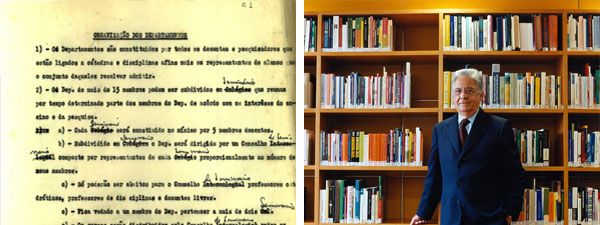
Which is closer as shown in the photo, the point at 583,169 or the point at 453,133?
the point at 453,133

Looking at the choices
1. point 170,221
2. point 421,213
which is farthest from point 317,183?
point 170,221

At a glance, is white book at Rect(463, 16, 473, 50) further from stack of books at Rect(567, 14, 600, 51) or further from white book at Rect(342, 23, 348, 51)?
white book at Rect(342, 23, 348, 51)

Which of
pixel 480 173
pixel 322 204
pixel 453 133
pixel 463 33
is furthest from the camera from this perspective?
pixel 322 204

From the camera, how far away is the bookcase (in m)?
3.88

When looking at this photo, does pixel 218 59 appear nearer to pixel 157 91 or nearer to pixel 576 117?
pixel 157 91

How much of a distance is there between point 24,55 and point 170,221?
210 millimetres

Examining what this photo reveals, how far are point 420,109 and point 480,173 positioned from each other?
2.94ft

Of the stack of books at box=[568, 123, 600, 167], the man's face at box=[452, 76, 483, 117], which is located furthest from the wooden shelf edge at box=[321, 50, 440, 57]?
the stack of books at box=[568, 123, 600, 167]

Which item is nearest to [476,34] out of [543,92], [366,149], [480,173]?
[543,92]

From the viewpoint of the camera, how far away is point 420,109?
3.92m

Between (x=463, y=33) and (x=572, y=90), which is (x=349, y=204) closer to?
(x=463, y=33)

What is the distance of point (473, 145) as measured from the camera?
3119 millimetres

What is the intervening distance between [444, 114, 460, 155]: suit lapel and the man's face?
66mm

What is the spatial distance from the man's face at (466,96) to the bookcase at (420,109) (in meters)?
0.58
